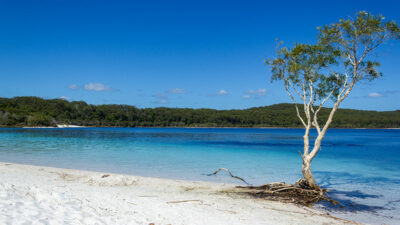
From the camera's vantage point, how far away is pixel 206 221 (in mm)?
6340

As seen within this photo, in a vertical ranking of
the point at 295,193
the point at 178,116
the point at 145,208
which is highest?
the point at 178,116

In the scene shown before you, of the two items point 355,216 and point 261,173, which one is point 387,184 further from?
point 355,216

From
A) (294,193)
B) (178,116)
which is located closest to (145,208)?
(294,193)

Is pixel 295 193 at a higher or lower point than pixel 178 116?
lower

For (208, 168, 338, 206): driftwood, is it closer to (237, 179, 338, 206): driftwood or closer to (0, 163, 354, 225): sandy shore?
(237, 179, 338, 206): driftwood

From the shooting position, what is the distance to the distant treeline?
134 m

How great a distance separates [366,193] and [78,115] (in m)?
144

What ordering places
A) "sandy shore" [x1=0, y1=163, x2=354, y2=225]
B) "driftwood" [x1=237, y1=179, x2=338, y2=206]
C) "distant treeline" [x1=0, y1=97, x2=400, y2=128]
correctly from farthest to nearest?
"distant treeline" [x1=0, y1=97, x2=400, y2=128] < "driftwood" [x1=237, y1=179, x2=338, y2=206] < "sandy shore" [x1=0, y1=163, x2=354, y2=225]

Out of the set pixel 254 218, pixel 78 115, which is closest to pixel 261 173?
pixel 254 218

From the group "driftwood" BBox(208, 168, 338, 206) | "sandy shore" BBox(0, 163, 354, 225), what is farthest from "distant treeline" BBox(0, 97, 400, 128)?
"sandy shore" BBox(0, 163, 354, 225)

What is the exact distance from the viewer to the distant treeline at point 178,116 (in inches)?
5256

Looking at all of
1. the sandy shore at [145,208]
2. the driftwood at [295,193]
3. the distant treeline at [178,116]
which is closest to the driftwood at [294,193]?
the driftwood at [295,193]

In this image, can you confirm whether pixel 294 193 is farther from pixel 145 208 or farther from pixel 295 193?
pixel 145 208

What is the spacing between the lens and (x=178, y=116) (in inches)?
6127
